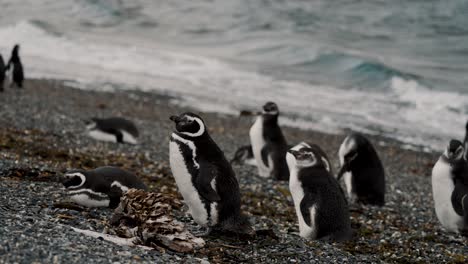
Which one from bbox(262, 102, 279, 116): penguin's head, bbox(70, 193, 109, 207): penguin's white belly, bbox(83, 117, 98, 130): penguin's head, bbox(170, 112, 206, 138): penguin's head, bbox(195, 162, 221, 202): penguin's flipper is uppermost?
bbox(170, 112, 206, 138): penguin's head

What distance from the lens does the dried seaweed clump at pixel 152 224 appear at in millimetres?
5230

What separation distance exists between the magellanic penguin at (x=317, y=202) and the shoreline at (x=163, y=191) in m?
0.17

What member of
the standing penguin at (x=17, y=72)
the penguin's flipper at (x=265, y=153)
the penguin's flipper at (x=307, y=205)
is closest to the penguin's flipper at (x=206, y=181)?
the penguin's flipper at (x=307, y=205)

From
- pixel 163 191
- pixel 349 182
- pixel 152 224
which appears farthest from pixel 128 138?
pixel 152 224

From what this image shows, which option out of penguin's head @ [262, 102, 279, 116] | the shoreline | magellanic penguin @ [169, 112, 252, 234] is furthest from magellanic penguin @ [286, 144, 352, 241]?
penguin's head @ [262, 102, 279, 116]

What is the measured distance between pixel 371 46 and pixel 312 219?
24.6m

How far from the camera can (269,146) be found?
10164 mm

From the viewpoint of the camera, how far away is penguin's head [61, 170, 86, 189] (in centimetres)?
632

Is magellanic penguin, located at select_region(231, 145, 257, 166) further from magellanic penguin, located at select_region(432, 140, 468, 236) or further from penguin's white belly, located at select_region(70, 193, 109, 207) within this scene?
penguin's white belly, located at select_region(70, 193, 109, 207)

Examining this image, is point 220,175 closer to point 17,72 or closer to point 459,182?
point 459,182

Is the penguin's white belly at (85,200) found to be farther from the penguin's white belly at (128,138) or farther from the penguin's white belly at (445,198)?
the penguin's white belly at (128,138)

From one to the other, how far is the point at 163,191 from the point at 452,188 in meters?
3.21

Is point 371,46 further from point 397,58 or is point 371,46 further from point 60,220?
point 60,220

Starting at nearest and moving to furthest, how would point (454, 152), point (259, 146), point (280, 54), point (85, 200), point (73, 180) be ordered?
point (85, 200) → point (73, 180) → point (454, 152) → point (259, 146) → point (280, 54)
